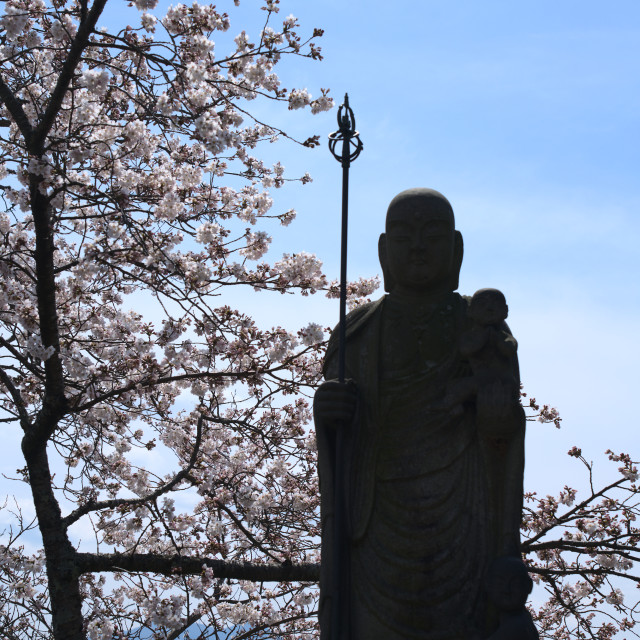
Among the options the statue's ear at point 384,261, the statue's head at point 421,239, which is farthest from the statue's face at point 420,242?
the statue's ear at point 384,261

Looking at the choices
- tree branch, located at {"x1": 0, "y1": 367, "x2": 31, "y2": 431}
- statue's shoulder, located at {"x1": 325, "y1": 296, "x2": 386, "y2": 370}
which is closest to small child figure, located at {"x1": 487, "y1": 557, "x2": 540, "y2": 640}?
statue's shoulder, located at {"x1": 325, "y1": 296, "x2": 386, "y2": 370}

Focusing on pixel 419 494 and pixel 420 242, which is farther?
pixel 420 242

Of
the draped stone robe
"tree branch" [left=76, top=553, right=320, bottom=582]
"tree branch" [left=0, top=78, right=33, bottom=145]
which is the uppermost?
"tree branch" [left=0, top=78, right=33, bottom=145]

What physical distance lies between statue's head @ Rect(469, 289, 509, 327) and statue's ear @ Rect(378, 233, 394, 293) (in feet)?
1.78

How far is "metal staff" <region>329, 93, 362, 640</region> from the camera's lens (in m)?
3.90

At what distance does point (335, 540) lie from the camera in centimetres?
398

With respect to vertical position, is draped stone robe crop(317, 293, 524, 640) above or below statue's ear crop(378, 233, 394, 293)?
below

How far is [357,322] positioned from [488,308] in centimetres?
72

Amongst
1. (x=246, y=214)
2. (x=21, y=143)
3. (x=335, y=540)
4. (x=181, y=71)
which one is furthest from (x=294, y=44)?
(x=335, y=540)

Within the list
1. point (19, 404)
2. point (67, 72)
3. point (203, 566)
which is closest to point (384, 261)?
point (67, 72)

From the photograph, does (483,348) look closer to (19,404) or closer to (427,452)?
(427,452)

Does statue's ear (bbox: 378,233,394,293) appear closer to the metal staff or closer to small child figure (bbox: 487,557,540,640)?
the metal staff

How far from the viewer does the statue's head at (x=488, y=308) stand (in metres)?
4.03

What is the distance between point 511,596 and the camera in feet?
12.0
